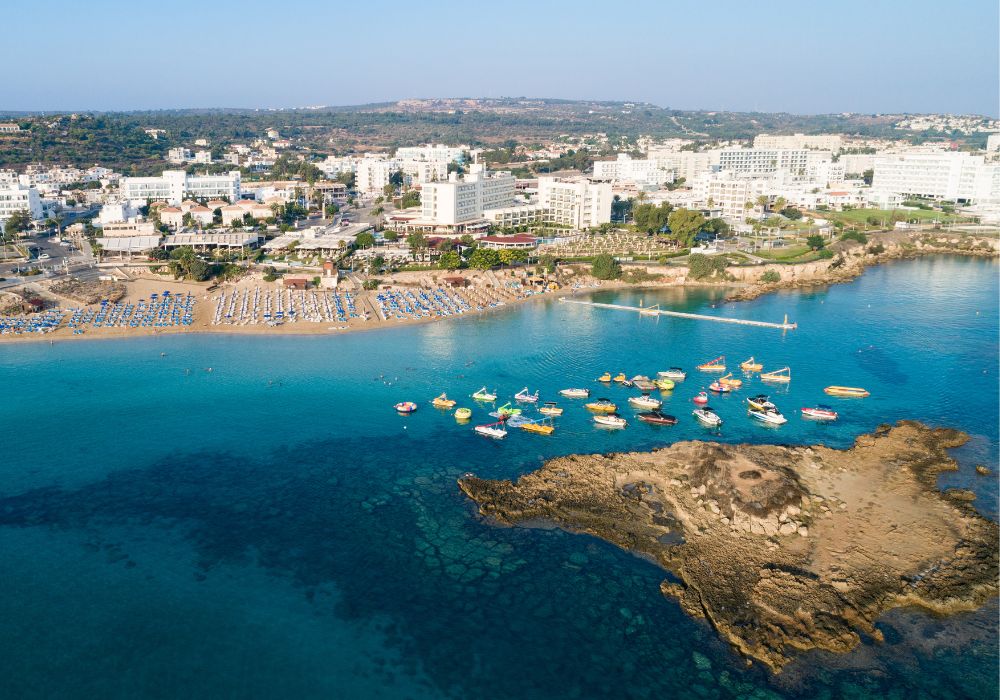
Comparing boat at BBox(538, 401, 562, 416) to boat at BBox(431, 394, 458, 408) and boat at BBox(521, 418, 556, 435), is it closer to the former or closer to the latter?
boat at BBox(521, 418, 556, 435)

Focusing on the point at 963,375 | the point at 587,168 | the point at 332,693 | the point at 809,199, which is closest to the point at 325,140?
the point at 587,168

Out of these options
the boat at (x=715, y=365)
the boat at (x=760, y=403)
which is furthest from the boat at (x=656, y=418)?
the boat at (x=715, y=365)

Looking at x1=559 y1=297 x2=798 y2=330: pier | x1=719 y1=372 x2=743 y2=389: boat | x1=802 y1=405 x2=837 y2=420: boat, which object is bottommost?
x1=802 y1=405 x2=837 y2=420: boat

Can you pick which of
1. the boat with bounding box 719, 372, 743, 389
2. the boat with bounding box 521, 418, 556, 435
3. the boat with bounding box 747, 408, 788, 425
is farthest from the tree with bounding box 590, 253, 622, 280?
the boat with bounding box 521, 418, 556, 435

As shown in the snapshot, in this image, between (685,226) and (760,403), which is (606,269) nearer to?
(685,226)

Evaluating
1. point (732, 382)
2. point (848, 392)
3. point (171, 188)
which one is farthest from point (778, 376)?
point (171, 188)

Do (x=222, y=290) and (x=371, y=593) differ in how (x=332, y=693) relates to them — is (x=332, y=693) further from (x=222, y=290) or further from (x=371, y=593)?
(x=222, y=290)
